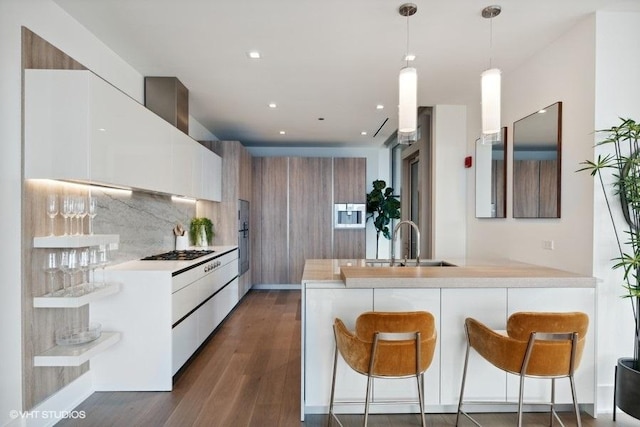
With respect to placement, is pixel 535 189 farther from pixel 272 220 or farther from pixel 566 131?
pixel 272 220

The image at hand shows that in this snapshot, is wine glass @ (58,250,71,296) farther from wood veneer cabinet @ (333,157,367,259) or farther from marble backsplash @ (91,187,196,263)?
wood veneer cabinet @ (333,157,367,259)

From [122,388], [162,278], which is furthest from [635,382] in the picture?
[122,388]

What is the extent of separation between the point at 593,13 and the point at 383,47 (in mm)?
1440

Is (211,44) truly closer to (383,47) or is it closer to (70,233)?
(383,47)

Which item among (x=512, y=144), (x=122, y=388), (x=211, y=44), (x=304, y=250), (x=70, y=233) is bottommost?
(x=122, y=388)

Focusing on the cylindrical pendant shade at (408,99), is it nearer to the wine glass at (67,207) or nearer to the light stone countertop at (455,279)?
the light stone countertop at (455,279)

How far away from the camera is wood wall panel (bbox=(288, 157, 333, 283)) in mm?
6340

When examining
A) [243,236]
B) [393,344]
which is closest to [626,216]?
[393,344]

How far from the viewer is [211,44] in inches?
111

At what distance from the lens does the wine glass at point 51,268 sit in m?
2.21

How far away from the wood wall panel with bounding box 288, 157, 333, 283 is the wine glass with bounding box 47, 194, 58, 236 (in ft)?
13.9

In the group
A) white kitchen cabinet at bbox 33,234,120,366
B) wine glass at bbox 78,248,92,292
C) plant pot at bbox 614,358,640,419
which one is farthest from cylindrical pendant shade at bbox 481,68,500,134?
wine glass at bbox 78,248,92,292

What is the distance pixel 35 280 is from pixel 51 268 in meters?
0.12
